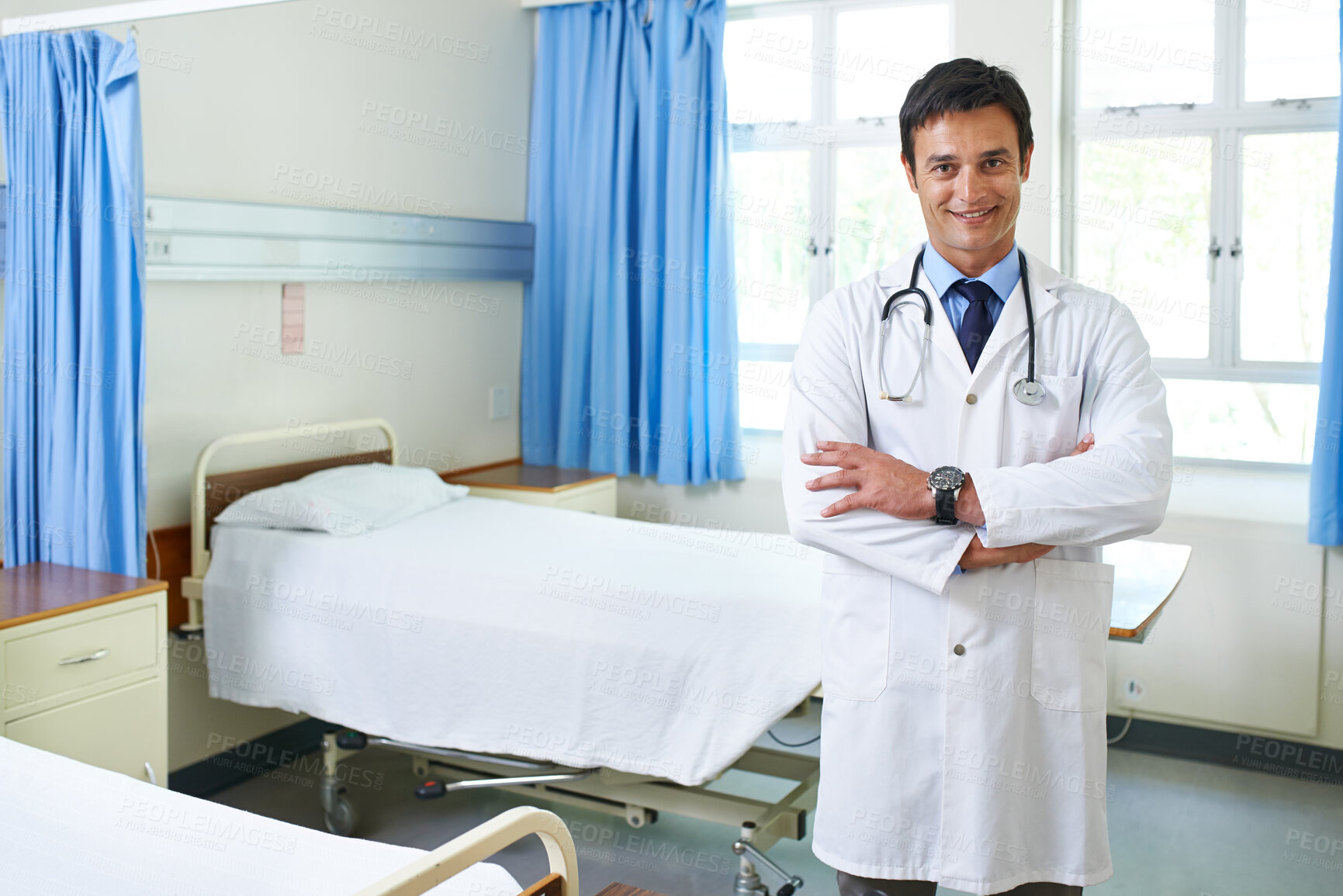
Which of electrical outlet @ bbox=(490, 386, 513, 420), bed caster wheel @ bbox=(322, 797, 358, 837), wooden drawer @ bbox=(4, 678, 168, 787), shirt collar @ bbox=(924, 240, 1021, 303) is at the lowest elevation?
bed caster wheel @ bbox=(322, 797, 358, 837)

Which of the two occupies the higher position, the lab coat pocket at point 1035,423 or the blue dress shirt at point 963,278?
the blue dress shirt at point 963,278

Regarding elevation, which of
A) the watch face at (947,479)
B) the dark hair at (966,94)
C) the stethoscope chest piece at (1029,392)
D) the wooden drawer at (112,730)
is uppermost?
the dark hair at (966,94)

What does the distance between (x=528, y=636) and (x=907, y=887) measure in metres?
1.27

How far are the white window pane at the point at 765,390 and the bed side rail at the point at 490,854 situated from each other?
308 centimetres

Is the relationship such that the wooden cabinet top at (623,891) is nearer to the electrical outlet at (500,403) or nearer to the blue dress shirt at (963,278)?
the blue dress shirt at (963,278)

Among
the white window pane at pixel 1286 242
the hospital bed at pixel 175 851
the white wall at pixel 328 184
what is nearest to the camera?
the hospital bed at pixel 175 851

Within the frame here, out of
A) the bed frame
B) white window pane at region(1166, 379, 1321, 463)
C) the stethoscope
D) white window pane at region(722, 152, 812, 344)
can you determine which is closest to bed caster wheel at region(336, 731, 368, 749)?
the bed frame

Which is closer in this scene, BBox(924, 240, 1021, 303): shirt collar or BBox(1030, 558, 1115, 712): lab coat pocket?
BBox(1030, 558, 1115, 712): lab coat pocket

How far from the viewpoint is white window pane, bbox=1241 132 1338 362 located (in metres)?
3.62

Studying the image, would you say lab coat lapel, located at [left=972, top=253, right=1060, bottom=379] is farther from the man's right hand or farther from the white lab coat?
the man's right hand

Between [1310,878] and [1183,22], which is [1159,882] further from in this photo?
[1183,22]

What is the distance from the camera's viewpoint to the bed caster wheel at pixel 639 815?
2779 millimetres

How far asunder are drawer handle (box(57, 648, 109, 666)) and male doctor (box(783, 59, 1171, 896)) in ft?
5.68

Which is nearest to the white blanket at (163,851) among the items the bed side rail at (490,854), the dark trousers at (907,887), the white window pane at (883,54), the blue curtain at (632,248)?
the bed side rail at (490,854)
